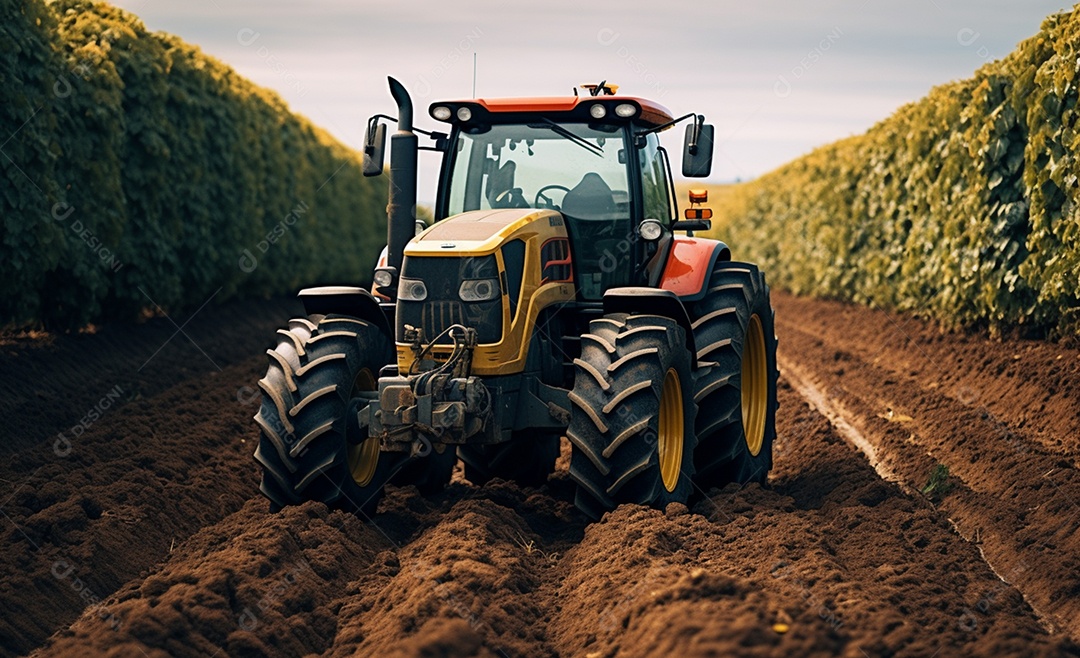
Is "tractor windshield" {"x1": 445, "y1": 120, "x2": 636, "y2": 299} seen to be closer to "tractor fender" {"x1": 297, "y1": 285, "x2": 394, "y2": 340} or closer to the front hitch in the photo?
"tractor fender" {"x1": 297, "y1": 285, "x2": 394, "y2": 340}

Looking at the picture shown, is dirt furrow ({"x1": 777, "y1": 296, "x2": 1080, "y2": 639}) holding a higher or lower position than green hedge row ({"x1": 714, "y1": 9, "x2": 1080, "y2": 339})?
lower

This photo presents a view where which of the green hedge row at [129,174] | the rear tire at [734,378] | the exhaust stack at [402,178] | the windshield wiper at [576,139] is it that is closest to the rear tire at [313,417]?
the exhaust stack at [402,178]

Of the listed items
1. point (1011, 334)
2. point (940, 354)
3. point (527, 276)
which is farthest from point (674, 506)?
point (940, 354)

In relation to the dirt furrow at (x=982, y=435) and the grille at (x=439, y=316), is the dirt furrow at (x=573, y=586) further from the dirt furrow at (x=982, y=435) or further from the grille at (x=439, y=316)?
the grille at (x=439, y=316)

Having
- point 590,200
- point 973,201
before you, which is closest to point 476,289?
point 590,200

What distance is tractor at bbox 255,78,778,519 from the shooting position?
6.97m

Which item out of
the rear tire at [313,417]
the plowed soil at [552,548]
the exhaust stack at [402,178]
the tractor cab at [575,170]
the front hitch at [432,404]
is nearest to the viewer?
the plowed soil at [552,548]

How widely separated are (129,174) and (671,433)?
939 centimetres

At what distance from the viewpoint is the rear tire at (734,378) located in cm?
788

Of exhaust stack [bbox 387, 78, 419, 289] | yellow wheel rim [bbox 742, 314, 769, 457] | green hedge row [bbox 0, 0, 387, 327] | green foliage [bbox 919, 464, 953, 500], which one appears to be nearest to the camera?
exhaust stack [bbox 387, 78, 419, 289]

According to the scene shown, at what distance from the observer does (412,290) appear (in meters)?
7.26

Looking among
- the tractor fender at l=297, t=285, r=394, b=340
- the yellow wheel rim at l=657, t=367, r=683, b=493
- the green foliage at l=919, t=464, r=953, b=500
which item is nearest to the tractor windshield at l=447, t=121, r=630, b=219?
the tractor fender at l=297, t=285, r=394, b=340

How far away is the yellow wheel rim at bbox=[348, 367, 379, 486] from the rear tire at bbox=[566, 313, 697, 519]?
1.48 metres

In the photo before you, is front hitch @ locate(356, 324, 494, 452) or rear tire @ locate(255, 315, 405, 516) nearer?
front hitch @ locate(356, 324, 494, 452)
